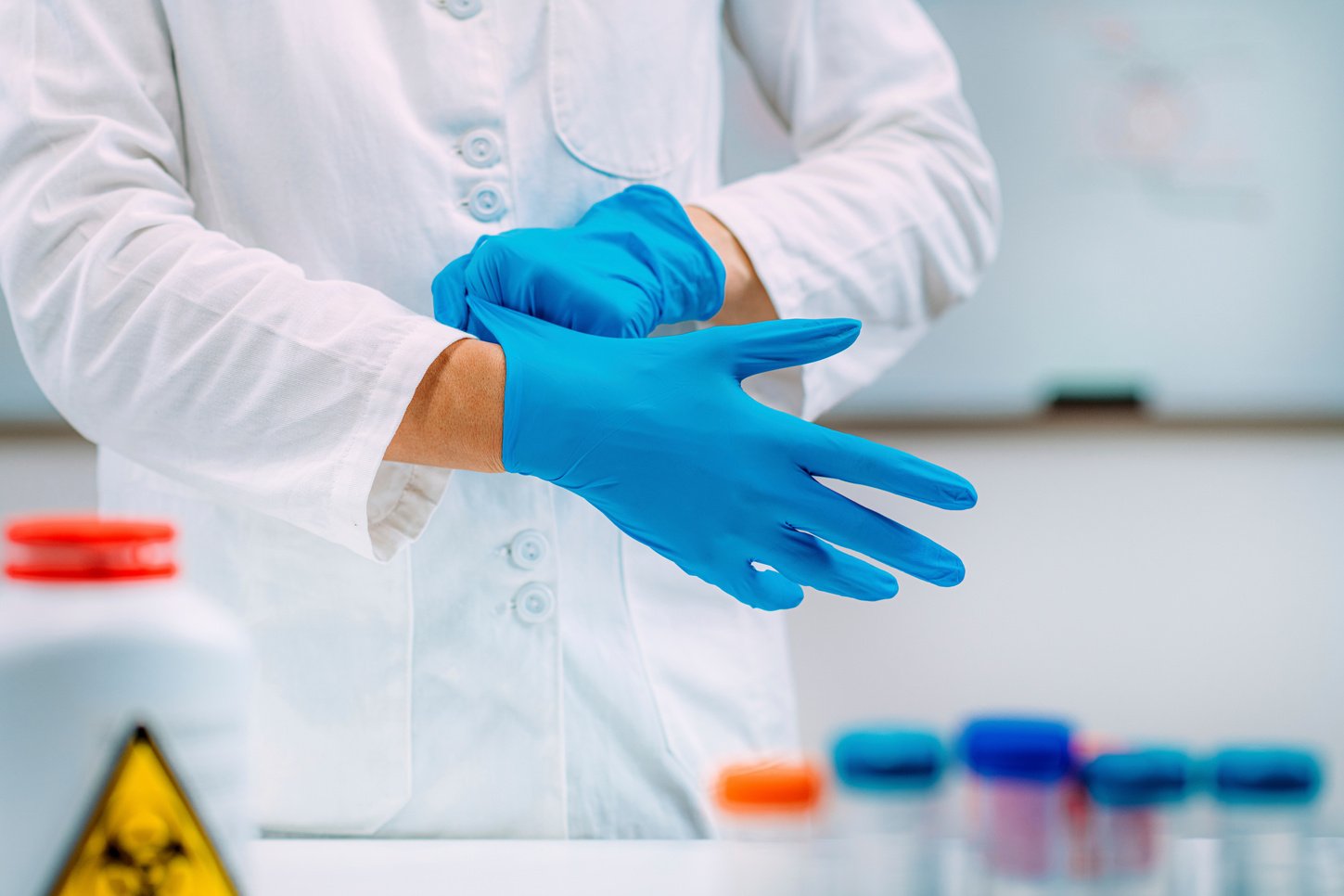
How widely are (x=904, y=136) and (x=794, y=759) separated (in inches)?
22.4

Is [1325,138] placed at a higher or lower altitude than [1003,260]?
higher

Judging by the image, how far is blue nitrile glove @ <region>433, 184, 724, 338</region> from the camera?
67cm

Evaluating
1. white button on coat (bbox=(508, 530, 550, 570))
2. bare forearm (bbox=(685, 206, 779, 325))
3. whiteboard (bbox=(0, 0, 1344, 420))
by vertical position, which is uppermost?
A: whiteboard (bbox=(0, 0, 1344, 420))

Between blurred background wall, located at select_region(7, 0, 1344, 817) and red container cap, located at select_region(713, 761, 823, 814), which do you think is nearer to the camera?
red container cap, located at select_region(713, 761, 823, 814)

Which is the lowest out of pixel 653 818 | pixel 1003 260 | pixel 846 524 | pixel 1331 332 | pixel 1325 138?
pixel 653 818

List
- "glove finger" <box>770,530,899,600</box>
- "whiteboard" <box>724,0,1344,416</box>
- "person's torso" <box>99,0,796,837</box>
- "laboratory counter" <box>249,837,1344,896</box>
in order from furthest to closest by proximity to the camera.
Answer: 1. "whiteboard" <box>724,0,1344,416</box>
2. "person's torso" <box>99,0,796,837</box>
3. "glove finger" <box>770,530,899,600</box>
4. "laboratory counter" <box>249,837,1344,896</box>

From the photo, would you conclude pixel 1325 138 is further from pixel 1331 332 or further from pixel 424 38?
pixel 424 38

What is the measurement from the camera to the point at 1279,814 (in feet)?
1.33

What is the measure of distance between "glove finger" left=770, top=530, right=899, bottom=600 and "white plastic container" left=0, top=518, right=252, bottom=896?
309 mm

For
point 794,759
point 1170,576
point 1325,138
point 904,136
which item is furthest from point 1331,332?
point 794,759

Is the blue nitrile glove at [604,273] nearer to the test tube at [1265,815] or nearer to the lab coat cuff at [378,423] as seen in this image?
the lab coat cuff at [378,423]

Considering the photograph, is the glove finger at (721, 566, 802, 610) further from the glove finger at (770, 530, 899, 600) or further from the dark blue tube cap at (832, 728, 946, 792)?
the dark blue tube cap at (832, 728, 946, 792)

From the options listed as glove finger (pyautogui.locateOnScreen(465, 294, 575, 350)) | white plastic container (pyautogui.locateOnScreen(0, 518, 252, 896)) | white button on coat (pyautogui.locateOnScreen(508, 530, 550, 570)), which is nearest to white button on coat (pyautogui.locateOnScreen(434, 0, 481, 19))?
glove finger (pyautogui.locateOnScreen(465, 294, 575, 350))

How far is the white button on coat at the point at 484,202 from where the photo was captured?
2.52ft
